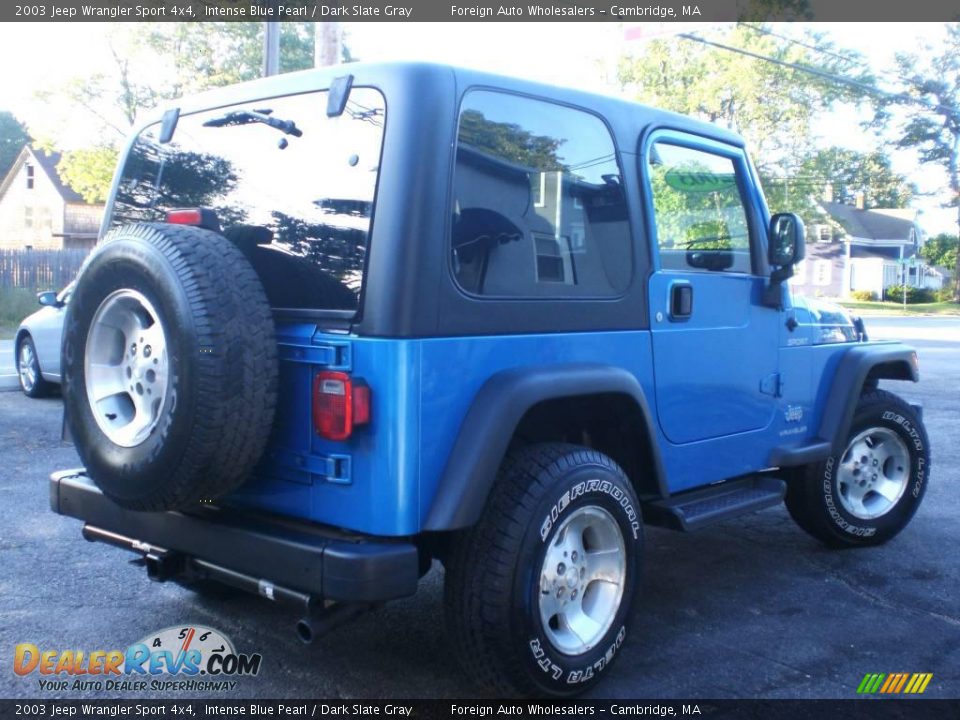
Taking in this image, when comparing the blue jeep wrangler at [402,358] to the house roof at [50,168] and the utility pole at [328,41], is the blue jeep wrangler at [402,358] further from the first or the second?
the house roof at [50,168]

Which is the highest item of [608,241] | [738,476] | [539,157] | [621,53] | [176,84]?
[621,53]

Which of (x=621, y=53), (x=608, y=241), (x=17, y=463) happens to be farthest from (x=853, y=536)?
(x=621, y=53)

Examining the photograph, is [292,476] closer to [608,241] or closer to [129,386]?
[129,386]

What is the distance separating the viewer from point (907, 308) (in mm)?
39812

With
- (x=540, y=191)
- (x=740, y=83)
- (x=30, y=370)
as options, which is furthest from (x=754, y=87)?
(x=540, y=191)

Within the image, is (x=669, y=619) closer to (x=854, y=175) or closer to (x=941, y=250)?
(x=854, y=175)

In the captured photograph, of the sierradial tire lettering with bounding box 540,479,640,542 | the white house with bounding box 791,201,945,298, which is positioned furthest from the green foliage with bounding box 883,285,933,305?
the sierradial tire lettering with bounding box 540,479,640,542

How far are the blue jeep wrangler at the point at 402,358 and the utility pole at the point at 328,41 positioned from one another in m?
6.47

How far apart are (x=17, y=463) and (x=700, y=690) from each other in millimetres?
5616

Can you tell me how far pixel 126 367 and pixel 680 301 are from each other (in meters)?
2.24

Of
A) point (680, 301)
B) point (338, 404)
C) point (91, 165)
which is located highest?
point (91, 165)

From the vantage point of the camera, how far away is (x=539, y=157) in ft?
11.4

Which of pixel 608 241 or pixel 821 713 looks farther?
pixel 608 241

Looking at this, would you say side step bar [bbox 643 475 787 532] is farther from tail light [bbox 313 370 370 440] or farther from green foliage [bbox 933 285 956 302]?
green foliage [bbox 933 285 956 302]
